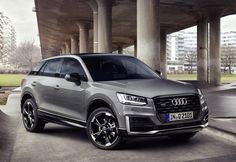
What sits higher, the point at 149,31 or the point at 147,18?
the point at 147,18

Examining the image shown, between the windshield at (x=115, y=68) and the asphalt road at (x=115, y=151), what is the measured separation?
1238mm

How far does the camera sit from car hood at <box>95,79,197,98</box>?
6.25 m

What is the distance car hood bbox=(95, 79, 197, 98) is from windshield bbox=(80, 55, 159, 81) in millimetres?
379

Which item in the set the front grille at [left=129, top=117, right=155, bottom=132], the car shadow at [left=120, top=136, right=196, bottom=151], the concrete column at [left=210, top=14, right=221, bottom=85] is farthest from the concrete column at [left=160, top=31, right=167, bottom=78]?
the front grille at [left=129, top=117, right=155, bottom=132]

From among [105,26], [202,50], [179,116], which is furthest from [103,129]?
[202,50]

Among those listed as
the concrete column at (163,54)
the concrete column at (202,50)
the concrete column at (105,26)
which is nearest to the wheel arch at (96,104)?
the concrete column at (105,26)

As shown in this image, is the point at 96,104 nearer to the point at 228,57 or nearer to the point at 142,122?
the point at 142,122

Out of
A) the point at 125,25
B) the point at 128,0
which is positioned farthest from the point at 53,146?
the point at 125,25

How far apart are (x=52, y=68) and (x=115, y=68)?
5.52 feet

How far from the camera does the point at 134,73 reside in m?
7.50

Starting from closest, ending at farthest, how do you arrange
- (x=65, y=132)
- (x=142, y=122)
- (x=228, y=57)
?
(x=142, y=122), (x=65, y=132), (x=228, y=57)

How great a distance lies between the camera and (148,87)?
21.1 ft

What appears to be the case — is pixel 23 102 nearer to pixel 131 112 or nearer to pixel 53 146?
pixel 53 146

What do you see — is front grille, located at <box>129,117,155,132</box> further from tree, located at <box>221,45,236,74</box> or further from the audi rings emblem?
tree, located at <box>221,45,236,74</box>
